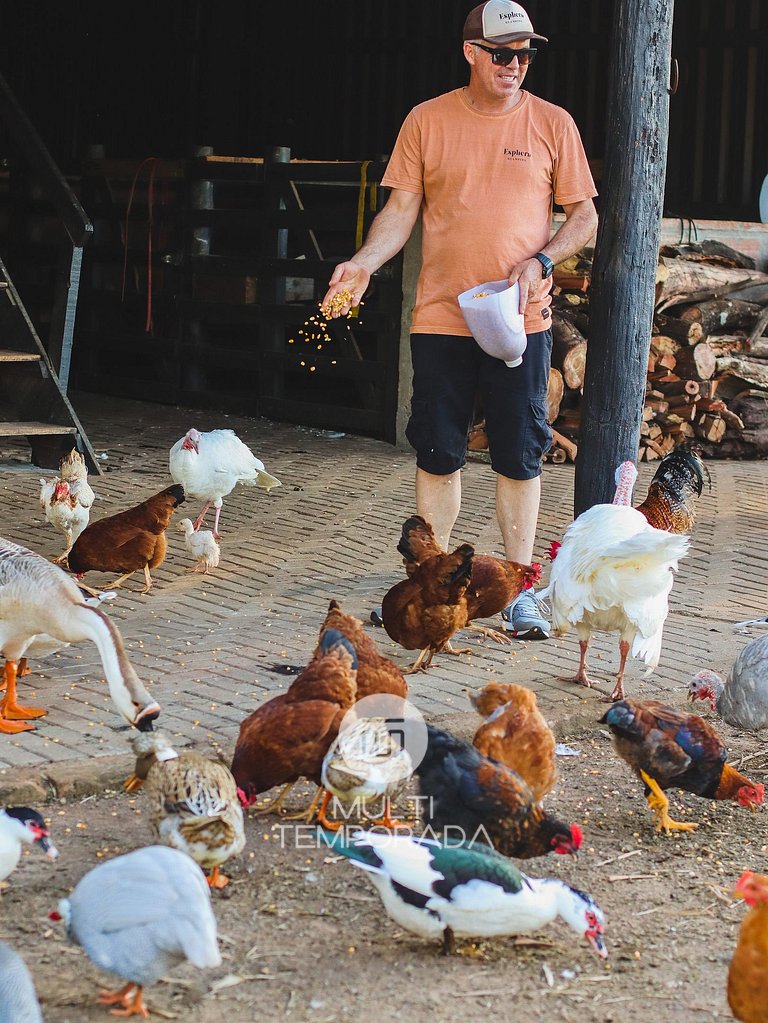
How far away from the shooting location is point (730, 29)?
11.9 meters

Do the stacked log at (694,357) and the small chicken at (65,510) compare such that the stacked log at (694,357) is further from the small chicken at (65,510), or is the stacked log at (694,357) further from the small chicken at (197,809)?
the small chicken at (197,809)

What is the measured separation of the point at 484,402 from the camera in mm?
6262

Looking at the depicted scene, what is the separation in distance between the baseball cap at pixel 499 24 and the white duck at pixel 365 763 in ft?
10.5

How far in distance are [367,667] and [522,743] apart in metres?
0.60

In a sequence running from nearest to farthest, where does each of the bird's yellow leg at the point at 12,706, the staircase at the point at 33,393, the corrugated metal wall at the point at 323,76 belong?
1. the bird's yellow leg at the point at 12,706
2. the staircase at the point at 33,393
3. the corrugated metal wall at the point at 323,76

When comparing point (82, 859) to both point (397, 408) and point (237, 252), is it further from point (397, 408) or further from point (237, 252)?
point (237, 252)

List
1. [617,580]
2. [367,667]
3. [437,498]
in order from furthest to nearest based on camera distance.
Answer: [437,498], [617,580], [367,667]

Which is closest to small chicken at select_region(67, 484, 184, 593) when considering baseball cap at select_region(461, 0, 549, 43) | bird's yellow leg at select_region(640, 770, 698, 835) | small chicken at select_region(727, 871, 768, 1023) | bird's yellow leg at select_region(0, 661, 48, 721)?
bird's yellow leg at select_region(0, 661, 48, 721)

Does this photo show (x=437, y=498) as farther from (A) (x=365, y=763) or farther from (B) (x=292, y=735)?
(A) (x=365, y=763)

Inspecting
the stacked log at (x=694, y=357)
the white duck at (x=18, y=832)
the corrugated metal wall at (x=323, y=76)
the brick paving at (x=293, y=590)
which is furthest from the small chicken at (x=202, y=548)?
the corrugated metal wall at (x=323, y=76)

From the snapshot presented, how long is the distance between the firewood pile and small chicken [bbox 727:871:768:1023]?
23.4 feet

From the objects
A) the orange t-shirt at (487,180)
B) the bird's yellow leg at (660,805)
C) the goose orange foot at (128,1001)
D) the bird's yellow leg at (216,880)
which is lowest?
the bird's yellow leg at (660,805)

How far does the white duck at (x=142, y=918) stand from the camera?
304 cm

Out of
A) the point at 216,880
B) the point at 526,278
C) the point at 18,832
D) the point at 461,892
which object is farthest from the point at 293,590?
the point at 461,892
